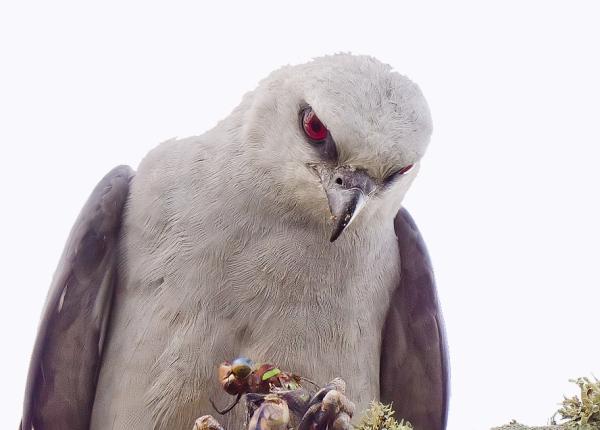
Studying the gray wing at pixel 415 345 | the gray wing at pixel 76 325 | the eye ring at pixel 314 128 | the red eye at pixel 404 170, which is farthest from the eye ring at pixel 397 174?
the gray wing at pixel 76 325

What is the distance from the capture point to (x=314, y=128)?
11.3 feet

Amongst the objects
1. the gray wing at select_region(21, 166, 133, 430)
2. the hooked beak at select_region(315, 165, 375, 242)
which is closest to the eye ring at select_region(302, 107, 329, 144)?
the hooked beak at select_region(315, 165, 375, 242)

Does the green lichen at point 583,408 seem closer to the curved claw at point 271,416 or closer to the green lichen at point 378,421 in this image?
the green lichen at point 378,421

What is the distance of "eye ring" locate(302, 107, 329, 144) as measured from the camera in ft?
11.2

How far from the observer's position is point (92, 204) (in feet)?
13.5

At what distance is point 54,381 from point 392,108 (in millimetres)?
2121

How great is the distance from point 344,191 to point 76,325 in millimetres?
1608

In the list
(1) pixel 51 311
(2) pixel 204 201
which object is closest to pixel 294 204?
(2) pixel 204 201

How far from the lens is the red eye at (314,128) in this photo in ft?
11.2

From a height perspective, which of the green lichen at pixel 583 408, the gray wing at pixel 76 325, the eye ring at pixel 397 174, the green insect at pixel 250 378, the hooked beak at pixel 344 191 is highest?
the eye ring at pixel 397 174

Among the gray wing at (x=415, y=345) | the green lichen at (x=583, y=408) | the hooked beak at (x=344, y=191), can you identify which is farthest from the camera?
the gray wing at (x=415, y=345)

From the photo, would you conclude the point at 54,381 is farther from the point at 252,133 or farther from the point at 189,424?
the point at 252,133

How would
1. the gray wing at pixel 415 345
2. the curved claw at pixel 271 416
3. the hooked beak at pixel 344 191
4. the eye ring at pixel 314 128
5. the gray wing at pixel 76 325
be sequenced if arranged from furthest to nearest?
the gray wing at pixel 415 345
the gray wing at pixel 76 325
the eye ring at pixel 314 128
the hooked beak at pixel 344 191
the curved claw at pixel 271 416

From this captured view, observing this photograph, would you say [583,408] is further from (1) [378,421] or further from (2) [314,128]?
(2) [314,128]
